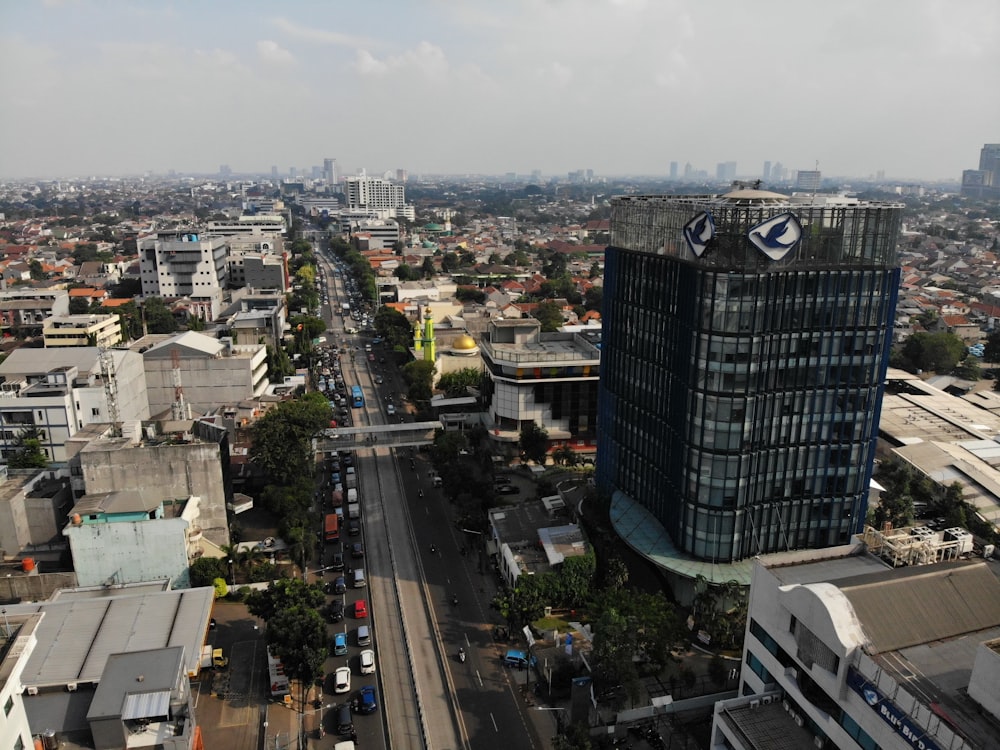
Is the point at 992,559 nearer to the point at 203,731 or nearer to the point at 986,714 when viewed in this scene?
the point at 986,714

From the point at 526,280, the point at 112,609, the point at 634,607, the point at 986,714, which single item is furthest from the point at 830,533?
the point at 526,280

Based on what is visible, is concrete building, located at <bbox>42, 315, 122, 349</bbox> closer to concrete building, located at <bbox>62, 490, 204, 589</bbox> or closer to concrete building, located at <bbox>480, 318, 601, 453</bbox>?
concrete building, located at <bbox>480, 318, 601, 453</bbox>

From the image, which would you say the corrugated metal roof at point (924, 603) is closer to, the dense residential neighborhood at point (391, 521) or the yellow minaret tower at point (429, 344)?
the dense residential neighborhood at point (391, 521)

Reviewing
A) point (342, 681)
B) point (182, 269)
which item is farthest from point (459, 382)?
point (182, 269)

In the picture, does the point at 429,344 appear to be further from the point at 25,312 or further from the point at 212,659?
the point at 25,312

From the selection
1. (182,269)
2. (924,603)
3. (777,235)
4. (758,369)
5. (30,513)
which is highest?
(777,235)

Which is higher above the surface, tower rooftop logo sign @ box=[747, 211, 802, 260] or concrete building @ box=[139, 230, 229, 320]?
tower rooftop logo sign @ box=[747, 211, 802, 260]

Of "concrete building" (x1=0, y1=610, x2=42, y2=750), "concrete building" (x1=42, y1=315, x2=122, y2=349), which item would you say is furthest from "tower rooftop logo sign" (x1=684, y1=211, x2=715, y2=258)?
"concrete building" (x1=42, y1=315, x2=122, y2=349)
